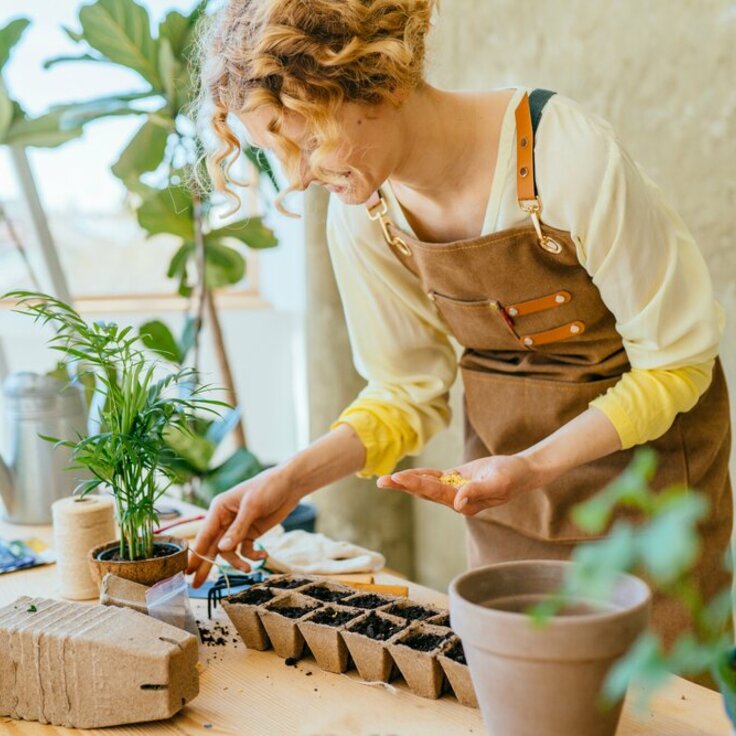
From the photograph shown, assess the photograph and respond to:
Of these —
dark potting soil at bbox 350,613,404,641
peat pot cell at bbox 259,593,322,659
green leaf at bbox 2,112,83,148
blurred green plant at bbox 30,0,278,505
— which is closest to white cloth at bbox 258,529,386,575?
peat pot cell at bbox 259,593,322,659

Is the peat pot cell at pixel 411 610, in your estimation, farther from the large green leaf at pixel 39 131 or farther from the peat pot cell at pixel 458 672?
the large green leaf at pixel 39 131

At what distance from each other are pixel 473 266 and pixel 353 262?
0.86ft

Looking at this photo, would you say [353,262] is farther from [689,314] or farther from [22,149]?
[22,149]

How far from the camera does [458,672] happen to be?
1.14m

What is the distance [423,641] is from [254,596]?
0.28 m

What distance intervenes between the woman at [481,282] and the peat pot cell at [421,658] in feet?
0.56

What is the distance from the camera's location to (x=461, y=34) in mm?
3078

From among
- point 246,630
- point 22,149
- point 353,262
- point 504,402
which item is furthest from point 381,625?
point 22,149

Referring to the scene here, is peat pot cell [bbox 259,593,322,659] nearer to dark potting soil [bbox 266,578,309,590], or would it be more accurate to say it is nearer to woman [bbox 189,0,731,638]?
dark potting soil [bbox 266,578,309,590]

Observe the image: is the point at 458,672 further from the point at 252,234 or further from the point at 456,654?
the point at 252,234

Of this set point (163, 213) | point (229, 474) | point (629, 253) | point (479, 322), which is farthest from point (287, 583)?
point (163, 213)

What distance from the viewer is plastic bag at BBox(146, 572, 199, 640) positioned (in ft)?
4.29

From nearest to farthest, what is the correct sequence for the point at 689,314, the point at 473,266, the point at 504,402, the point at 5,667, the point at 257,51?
the point at 5,667, the point at 257,51, the point at 689,314, the point at 473,266, the point at 504,402

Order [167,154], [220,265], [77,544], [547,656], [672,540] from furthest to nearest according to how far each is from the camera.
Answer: [220,265] → [167,154] → [77,544] → [547,656] → [672,540]
